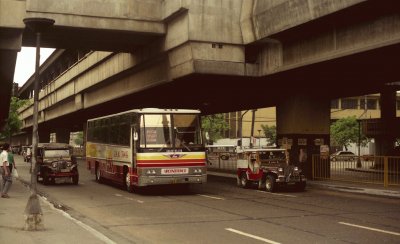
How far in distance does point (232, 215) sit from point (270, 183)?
7.82 meters

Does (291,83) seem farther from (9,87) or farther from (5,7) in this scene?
(9,87)

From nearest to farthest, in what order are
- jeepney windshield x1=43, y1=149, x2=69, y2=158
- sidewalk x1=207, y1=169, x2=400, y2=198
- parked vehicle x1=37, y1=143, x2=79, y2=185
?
sidewalk x1=207, y1=169, x2=400, y2=198 < parked vehicle x1=37, y1=143, x2=79, y2=185 < jeepney windshield x1=43, y1=149, x2=69, y2=158

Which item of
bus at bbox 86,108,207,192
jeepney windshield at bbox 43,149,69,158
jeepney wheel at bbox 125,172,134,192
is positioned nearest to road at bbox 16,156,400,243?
jeepney wheel at bbox 125,172,134,192

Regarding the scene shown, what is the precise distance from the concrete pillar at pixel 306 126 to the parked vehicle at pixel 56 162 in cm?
1123

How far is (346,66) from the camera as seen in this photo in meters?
22.0

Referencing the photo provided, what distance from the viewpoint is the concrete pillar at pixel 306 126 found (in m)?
27.2

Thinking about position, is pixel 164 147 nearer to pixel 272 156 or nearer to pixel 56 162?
pixel 272 156

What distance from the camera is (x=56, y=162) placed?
24.6m

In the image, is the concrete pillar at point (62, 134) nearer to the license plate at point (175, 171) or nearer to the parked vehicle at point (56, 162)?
the parked vehicle at point (56, 162)

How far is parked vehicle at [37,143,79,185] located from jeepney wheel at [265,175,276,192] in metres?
9.53

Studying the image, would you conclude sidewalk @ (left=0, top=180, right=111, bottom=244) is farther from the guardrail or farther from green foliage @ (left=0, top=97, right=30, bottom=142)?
green foliage @ (left=0, top=97, right=30, bottom=142)

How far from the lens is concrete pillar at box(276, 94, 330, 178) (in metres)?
27.2

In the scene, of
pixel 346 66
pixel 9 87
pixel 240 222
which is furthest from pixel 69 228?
pixel 9 87

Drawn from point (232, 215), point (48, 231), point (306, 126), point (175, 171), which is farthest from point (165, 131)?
point (306, 126)
